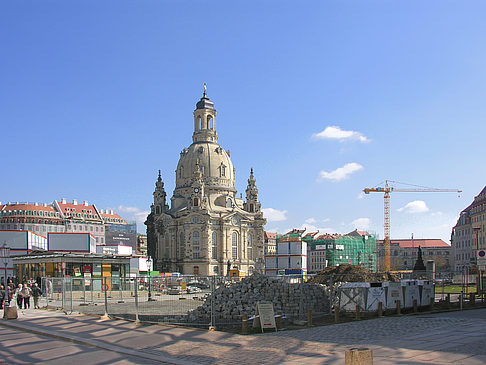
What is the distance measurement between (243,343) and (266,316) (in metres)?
2.57

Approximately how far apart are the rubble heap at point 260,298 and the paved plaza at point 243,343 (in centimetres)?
299

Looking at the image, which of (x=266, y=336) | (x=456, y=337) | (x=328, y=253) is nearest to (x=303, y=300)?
(x=266, y=336)

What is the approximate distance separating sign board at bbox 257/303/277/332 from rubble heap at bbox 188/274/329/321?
10.5 ft

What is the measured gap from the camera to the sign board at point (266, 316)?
61.8ft

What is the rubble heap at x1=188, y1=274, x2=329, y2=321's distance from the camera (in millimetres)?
22828

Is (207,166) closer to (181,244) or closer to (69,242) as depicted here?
(181,244)

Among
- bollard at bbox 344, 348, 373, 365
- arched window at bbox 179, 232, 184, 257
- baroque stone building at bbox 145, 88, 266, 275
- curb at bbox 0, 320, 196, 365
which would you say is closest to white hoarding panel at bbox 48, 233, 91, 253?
curb at bbox 0, 320, 196, 365

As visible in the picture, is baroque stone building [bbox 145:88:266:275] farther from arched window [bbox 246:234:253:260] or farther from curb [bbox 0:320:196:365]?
curb [bbox 0:320:196:365]

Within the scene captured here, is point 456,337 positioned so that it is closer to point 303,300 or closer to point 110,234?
point 303,300

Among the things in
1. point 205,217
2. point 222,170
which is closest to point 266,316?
point 205,217

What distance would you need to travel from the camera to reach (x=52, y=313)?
26.8 meters

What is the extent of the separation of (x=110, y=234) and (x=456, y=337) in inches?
4218

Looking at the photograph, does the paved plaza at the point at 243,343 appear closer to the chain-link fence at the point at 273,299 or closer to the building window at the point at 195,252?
the chain-link fence at the point at 273,299

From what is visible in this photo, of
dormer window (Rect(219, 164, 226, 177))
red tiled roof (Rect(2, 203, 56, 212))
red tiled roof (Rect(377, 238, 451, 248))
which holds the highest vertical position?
dormer window (Rect(219, 164, 226, 177))
